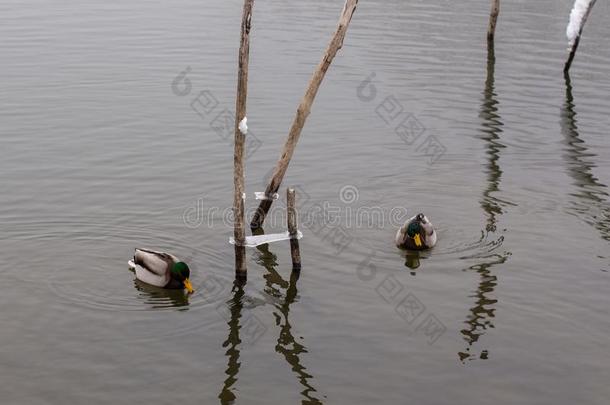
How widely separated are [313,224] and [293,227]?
2961mm

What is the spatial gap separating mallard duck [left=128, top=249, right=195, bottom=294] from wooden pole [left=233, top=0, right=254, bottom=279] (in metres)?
Result: 0.96

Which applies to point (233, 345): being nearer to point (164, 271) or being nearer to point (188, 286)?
point (188, 286)

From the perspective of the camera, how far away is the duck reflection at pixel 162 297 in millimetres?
15023

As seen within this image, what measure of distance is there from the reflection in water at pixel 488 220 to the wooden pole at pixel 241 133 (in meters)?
3.92

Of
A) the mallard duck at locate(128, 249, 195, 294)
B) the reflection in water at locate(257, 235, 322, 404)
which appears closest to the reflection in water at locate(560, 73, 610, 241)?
the reflection in water at locate(257, 235, 322, 404)

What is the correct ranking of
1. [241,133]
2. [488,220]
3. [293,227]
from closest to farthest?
[241,133] → [293,227] → [488,220]

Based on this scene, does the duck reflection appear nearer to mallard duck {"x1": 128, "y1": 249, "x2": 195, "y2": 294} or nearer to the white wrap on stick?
mallard duck {"x1": 128, "y1": 249, "x2": 195, "y2": 294}

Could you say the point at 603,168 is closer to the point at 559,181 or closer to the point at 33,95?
the point at 559,181

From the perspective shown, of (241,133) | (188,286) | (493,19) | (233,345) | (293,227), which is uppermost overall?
(493,19)

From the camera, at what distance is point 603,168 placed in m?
22.3

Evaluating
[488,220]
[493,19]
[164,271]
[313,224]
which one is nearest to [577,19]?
[493,19]

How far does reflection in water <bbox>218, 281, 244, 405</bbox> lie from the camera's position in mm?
12508

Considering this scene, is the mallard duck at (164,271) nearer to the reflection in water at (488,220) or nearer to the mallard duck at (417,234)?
the mallard duck at (417,234)

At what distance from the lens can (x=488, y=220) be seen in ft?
62.5
